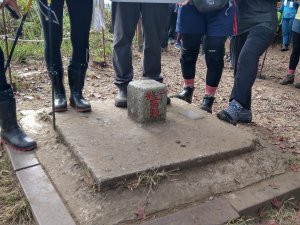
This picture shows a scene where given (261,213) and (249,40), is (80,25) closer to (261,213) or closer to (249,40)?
(249,40)

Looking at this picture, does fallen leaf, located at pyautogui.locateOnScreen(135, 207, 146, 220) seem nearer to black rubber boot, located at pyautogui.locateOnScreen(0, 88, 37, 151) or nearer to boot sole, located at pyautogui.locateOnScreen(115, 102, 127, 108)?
black rubber boot, located at pyautogui.locateOnScreen(0, 88, 37, 151)

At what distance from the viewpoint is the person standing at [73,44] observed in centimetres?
280

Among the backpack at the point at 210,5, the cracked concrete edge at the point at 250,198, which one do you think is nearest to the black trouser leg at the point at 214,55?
the backpack at the point at 210,5

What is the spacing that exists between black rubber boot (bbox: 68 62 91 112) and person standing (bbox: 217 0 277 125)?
4.15 ft

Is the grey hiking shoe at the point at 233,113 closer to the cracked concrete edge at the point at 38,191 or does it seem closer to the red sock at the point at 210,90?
the red sock at the point at 210,90

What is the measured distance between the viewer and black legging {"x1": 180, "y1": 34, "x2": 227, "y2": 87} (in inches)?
128

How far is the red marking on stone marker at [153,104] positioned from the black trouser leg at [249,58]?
950 millimetres

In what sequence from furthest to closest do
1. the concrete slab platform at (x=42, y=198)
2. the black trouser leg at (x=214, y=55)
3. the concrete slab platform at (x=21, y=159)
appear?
the black trouser leg at (x=214, y=55), the concrete slab platform at (x=21, y=159), the concrete slab platform at (x=42, y=198)

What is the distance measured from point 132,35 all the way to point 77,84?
0.67m

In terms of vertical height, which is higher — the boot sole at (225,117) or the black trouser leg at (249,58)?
the black trouser leg at (249,58)

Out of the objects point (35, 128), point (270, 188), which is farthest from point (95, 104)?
point (270, 188)

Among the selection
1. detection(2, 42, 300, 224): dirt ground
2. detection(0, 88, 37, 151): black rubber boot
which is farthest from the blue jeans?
detection(0, 88, 37, 151): black rubber boot

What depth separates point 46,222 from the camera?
1.99m

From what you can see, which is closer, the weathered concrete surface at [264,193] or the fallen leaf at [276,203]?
the weathered concrete surface at [264,193]
